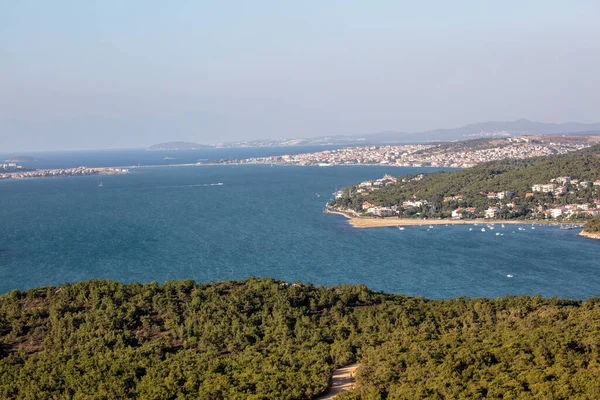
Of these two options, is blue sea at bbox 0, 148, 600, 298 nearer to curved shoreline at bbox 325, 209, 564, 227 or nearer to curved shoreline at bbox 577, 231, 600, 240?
curved shoreline at bbox 577, 231, 600, 240

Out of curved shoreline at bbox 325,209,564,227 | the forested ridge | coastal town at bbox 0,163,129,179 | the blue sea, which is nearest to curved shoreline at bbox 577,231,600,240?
the blue sea

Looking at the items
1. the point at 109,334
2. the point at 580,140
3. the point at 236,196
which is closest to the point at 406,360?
the point at 109,334

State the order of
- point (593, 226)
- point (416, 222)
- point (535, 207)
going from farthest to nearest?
point (535, 207), point (416, 222), point (593, 226)

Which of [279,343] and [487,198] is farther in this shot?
[487,198]

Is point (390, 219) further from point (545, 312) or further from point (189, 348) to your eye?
point (189, 348)

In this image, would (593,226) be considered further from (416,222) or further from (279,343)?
(279,343)

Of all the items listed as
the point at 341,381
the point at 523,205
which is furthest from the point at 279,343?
the point at 523,205

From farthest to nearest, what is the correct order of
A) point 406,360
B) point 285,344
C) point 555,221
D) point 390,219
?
point 390,219
point 555,221
point 285,344
point 406,360
